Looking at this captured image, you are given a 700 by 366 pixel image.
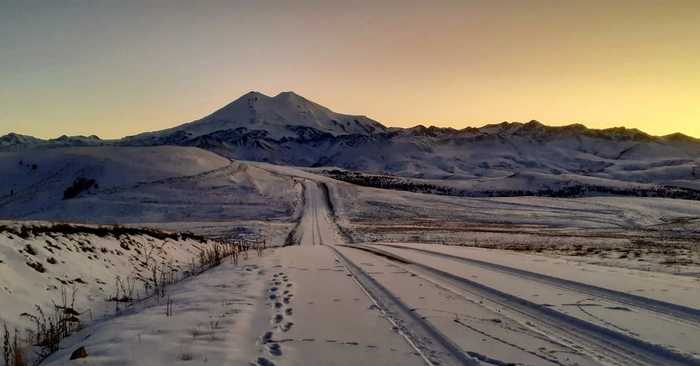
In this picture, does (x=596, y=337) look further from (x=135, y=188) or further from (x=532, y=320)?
(x=135, y=188)

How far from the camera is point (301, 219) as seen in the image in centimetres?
5750

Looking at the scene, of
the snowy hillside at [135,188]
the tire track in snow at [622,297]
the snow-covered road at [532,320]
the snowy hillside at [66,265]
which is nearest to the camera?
the snow-covered road at [532,320]

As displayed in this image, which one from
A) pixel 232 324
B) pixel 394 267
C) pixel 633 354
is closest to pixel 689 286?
pixel 633 354

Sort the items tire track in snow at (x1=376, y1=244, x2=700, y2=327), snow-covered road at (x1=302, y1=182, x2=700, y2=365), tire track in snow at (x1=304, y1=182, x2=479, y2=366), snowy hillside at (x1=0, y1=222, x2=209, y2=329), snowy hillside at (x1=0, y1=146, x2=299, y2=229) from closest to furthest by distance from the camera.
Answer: tire track in snow at (x1=304, y1=182, x2=479, y2=366), snow-covered road at (x1=302, y1=182, x2=700, y2=365), tire track in snow at (x1=376, y1=244, x2=700, y2=327), snowy hillside at (x1=0, y1=222, x2=209, y2=329), snowy hillside at (x1=0, y1=146, x2=299, y2=229)

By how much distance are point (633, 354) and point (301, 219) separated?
51.7 meters

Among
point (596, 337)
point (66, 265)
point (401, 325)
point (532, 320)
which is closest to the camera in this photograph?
point (596, 337)

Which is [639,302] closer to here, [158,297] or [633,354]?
[633,354]

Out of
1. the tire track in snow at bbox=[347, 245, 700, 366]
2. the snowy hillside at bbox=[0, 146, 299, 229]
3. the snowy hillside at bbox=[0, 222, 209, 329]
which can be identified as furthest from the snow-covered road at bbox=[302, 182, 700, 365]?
the snowy hillside at bbox=[0, 146, 299, 229]

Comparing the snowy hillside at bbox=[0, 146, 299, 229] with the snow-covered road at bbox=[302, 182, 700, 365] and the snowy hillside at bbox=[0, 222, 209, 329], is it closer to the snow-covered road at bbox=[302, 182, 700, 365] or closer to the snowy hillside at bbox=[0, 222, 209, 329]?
the snowy hillside at bbox=[0, 222, 209, 329]

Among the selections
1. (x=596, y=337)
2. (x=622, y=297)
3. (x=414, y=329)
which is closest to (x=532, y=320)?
(x=596, y=337)

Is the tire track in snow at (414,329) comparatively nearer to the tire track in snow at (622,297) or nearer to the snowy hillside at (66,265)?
the tire track in snow at (622,297)

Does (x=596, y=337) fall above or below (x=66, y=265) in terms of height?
below

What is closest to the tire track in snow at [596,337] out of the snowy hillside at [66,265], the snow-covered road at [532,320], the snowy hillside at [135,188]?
the snow-covered road at [532,320]

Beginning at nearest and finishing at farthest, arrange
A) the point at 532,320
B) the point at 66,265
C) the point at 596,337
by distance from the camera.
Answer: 1. the point at 596,337
2. the point at 532,320
3. the point at 66,265
